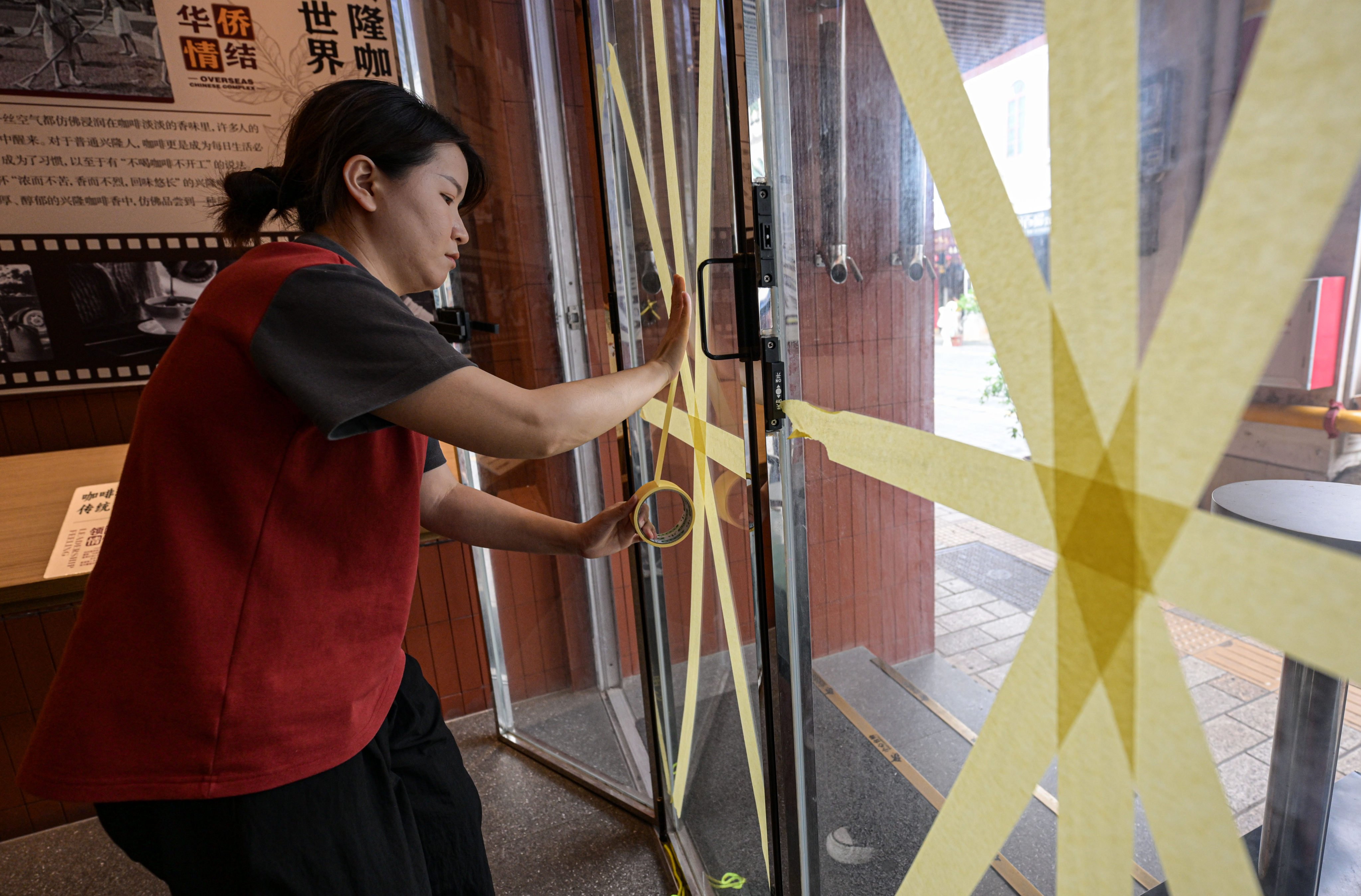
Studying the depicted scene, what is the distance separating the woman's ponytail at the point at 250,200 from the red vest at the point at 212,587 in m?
0.26

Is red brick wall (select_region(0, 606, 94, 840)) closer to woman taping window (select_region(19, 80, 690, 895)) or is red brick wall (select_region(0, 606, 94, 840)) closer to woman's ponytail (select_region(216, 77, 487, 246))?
woman taping window (select_region(19, 80, 690, 895))

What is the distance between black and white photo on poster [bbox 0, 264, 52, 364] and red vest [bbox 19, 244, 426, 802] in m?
1.71

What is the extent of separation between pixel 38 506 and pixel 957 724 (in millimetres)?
2344

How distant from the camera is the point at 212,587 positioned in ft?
2.54

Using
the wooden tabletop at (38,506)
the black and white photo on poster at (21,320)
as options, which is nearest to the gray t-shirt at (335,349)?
the wooden tabletop at (38,506)

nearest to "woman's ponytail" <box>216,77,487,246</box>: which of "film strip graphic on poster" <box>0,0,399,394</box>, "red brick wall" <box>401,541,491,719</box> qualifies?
"film strip graphic on poster" <box>0,0,399,394</box>

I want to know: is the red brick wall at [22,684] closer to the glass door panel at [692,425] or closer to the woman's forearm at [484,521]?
the woman's forearm at [484,521]

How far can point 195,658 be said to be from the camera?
779 millimetres

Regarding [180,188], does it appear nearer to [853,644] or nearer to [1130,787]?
[853,644]

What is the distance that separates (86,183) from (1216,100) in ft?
8.56

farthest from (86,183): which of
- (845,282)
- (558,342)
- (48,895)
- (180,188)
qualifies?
(845,282)

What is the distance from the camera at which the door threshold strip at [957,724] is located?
18.6 inches

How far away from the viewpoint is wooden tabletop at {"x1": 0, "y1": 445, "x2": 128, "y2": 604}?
1745 millimetres

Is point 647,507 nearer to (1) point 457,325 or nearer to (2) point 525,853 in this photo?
(1) point 457,325
